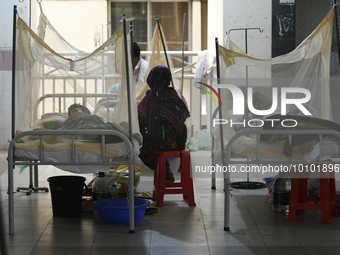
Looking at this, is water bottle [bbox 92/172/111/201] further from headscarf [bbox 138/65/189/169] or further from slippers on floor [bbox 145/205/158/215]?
headscarf [bbox 138/65/189/169]

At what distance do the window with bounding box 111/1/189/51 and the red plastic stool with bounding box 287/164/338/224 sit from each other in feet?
18.7

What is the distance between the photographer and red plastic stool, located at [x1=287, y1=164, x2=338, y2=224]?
3.25 metres

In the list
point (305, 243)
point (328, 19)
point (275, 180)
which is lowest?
point (305, 243)

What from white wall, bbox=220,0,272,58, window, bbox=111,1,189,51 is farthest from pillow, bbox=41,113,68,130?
window, bbox=111,1,189,51

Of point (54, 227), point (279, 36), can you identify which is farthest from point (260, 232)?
point (279, 36)

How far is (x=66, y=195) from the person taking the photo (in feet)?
11.0

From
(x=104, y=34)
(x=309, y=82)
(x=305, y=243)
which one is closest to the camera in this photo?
(x=305, y=243)

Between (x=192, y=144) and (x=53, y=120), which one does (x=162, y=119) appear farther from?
(x=192, y=144)

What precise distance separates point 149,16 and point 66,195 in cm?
599

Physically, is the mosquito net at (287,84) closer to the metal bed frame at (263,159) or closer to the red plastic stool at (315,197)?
the metal bed frame at (263,159)

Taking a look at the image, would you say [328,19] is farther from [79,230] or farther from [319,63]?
[79,230]

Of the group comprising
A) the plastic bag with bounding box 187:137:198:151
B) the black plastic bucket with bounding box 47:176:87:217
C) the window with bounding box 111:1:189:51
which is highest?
the window with bounding box 111:1:189:51

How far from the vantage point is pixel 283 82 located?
402 centimetres

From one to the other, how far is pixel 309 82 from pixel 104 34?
5.19m
